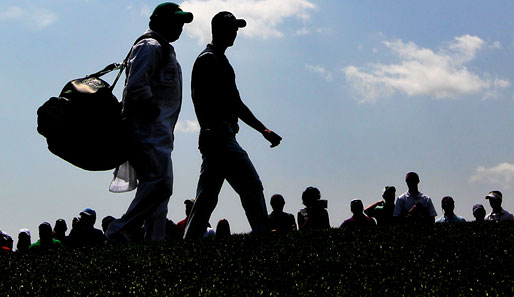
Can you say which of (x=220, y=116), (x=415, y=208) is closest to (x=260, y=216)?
(x=220, y=116)

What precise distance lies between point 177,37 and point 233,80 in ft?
2.58

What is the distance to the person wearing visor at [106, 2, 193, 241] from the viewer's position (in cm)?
653

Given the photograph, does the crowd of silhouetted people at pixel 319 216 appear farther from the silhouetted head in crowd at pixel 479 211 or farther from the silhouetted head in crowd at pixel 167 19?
the silhouetted head in crowd at pixel 167 19

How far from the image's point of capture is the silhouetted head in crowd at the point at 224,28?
290 inches

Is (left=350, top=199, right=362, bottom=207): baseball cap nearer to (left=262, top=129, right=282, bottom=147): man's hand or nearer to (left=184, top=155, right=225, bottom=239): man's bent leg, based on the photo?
(left=262, top=129, right=282, bottom=147): man's hand

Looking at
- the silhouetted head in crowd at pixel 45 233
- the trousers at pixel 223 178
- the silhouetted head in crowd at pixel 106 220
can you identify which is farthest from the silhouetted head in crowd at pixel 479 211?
the silhouetted head in crowd at pixel 45 233

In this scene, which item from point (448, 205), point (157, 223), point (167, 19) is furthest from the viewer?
point (448, 205)

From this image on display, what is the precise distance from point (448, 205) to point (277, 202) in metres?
3.08

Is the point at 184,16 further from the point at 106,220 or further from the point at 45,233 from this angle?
the point at 106,220

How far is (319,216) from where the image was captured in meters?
10.5

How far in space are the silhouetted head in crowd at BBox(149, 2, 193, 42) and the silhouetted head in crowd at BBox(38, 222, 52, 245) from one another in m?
5.87

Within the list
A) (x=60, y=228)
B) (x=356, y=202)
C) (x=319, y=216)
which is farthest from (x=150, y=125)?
(x=60, y=228)

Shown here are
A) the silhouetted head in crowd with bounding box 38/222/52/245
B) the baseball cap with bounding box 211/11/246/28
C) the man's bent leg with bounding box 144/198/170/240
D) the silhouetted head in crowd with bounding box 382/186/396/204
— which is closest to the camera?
the man's bent leg with bounding box 144/198/170/240

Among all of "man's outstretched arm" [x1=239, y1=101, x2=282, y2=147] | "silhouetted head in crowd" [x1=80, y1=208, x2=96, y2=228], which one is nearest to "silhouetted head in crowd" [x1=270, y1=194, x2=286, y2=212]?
"silhouetted head in crowd" [x1=80, y1=208, x2=96, y2=228]
